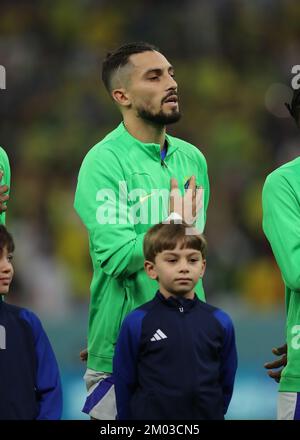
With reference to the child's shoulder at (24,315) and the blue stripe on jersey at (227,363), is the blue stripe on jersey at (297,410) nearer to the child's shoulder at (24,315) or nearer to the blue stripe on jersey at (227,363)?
the blue stripe on jersey at (227,363)

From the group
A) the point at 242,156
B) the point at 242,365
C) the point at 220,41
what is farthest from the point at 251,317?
the point at 220,41

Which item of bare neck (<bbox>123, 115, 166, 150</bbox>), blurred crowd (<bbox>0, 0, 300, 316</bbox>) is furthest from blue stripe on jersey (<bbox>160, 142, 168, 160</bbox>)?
blurred crowd (<bbox>0, 0, 300, 316</bbox>)

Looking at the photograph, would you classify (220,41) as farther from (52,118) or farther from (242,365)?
(242,365)

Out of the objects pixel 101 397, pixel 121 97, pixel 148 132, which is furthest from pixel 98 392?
pixel 121 97

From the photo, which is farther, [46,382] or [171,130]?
[171,130]

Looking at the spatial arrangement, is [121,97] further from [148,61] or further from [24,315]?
[24,315]

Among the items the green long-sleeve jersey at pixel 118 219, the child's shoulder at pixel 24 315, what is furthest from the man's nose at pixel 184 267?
the child's shoulder at pixel 24 315

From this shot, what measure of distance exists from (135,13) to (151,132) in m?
6.87

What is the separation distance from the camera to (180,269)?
3863 mm

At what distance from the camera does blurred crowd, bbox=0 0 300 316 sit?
8867 mm

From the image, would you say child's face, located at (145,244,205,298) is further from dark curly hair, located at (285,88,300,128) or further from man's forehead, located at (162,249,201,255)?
dark curly hair, located at (285,88,300,128)

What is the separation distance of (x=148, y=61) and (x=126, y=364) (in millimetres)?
1186

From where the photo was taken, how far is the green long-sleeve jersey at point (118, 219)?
407 centimetres

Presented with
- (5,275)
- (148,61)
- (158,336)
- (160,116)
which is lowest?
(158,336)
